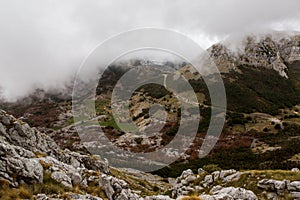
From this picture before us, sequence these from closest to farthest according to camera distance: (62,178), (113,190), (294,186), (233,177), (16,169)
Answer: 1. (16,169)
2. (62,178)
3. (113,190)
4. (294,186)
5. (233,177)

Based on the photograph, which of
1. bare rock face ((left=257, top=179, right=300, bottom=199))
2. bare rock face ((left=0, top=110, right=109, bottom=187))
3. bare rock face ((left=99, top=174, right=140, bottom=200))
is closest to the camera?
bare rock face ((left=0, top=110, right=109, bottom=187))

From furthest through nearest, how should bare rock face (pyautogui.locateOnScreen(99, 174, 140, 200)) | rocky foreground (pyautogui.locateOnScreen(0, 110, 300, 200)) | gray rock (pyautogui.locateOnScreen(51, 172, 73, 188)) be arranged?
bare rock face (pyautogui.locateOnScreen(99, 174, 140, 200)), gray rock (pyautogui.locateOnScreen(51, 172, 73, 188)), rocky foreground (pyautogui.locateOnScreen(0, 110, 300, 200))

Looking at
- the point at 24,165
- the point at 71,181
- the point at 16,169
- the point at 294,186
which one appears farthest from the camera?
the point at 294,186

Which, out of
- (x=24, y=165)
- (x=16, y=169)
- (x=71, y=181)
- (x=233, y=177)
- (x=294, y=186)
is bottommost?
(x=294, y=186)

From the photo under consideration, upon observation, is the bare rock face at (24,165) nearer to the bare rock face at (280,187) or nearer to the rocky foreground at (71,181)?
the rocky foreground at (71,181)

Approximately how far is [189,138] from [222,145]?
2413 centimetres

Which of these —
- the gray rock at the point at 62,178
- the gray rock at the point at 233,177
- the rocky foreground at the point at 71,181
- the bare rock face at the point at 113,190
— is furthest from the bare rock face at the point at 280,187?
the gray rock at the point at 62,178

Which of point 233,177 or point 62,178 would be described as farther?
point 233,177

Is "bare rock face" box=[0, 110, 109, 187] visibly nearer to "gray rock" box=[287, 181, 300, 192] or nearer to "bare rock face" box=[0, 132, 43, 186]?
"bare rock face" box=[0, 132, 43, 186]

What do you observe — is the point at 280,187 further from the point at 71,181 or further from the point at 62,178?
the point at 62,178

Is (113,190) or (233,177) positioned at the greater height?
(233,177)

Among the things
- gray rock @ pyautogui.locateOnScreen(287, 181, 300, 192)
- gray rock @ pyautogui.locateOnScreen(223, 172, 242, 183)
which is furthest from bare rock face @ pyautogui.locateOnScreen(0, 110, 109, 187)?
gray rock @ pyautogui.locateOnScreen(287, 181, 300, 192)

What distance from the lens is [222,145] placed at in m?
166

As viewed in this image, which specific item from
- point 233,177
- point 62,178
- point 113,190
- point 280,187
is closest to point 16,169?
point 62,178
